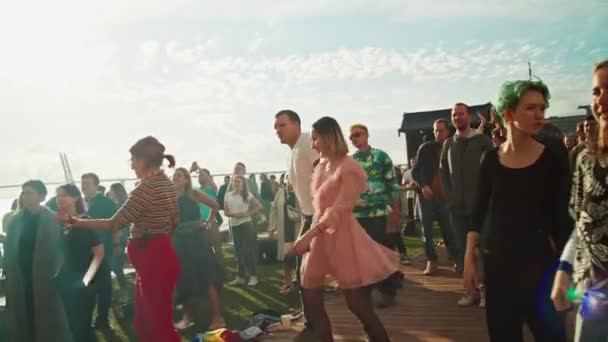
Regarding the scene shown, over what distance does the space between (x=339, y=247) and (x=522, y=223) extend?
1.42 meters

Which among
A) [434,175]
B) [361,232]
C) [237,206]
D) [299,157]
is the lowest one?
[237,206]

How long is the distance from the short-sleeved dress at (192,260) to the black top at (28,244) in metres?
1.67

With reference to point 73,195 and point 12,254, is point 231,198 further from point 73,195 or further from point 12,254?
point 12,254

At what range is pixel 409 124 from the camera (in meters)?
24.2

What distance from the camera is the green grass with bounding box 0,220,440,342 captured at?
19.1ft

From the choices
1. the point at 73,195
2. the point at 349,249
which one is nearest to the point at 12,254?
the point at 73,195

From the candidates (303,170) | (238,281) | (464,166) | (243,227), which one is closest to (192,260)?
(303,170)

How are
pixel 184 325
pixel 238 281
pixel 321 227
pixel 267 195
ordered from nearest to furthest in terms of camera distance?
pixel 321 227 < pixel 184 325 < pixel 238 281 < pixel 267 195

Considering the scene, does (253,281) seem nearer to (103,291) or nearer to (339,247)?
(103,291)

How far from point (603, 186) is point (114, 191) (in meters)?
9.50

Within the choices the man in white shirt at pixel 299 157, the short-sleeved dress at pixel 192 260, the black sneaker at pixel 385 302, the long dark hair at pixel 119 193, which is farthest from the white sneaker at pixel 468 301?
the long dark hair at pixel 119 193

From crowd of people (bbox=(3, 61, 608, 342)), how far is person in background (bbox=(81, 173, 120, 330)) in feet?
0.07

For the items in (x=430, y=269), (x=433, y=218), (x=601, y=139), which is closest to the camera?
(x=601, y=139)

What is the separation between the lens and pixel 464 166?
5359 millimetres
